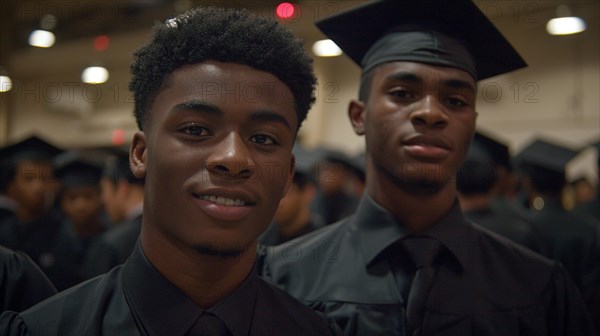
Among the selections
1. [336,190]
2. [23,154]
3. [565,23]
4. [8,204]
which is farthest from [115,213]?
[565,23]

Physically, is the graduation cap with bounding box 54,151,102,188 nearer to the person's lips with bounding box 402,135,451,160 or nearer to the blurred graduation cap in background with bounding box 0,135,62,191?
the blurred graduation cap in background with bounding box 0,135,62,191

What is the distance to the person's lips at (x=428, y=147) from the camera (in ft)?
6.07

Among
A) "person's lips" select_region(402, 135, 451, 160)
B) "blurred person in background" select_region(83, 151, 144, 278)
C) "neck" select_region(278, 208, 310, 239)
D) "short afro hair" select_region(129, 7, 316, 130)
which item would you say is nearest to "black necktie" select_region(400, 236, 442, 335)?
"person's lips" select_region(402, 135, 451, 160)

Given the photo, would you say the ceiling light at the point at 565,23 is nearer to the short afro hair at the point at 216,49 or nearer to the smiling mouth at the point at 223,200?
the short afro hair at the point at 216,49

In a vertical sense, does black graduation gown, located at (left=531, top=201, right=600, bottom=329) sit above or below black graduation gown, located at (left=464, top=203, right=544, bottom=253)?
below

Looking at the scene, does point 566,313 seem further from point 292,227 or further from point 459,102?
point 292,227

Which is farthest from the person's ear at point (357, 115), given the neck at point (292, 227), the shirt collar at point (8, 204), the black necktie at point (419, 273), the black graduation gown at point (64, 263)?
the neck at point (292, 227)

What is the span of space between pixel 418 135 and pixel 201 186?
32.2 inches

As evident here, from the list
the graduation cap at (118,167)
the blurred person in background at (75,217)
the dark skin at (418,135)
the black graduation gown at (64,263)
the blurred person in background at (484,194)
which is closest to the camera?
the dark skin at (418,135)

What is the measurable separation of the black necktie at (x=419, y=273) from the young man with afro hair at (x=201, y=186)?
392 mm

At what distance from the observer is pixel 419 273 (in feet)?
5.99

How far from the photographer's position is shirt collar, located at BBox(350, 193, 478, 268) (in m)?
1.90

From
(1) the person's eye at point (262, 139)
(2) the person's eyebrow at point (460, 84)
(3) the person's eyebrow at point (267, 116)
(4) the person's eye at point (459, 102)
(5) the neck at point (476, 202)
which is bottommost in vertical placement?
(5) the neck at point (476, 202)

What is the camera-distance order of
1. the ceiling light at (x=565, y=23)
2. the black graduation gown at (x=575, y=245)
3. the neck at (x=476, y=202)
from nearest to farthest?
1. the neck at (x=476, y=202)
2. the black graduation gown at (x=575, y=245)
3. the ceiling light at (x=565, y=23)
